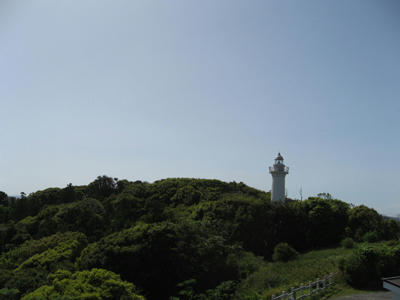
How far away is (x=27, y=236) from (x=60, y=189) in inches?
553

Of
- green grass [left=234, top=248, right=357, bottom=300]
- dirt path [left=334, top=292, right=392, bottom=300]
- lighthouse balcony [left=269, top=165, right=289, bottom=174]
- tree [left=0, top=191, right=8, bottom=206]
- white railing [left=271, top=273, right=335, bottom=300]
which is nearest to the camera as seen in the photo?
white railing [left=271, top=273, right=335, bottom=300]

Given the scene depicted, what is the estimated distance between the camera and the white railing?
10.5 m

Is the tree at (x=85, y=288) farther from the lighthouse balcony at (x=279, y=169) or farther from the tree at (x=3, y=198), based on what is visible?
the tree at (x=3, y=198)

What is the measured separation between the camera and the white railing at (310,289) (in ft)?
34.6

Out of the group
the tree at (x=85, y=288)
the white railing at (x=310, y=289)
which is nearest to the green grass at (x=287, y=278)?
the white railing at (x=310, y=289)

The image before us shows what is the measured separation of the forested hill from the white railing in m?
2.93

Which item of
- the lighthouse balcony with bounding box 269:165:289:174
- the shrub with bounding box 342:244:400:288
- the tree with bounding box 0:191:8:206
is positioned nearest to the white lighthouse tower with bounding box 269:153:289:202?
the lighthouse balcony with bounding box 269:165:289:174

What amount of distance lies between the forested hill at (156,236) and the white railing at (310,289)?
116 inches

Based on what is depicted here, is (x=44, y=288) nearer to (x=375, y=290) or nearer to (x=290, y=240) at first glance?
(x=375, y=290)

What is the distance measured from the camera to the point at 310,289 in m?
11.5

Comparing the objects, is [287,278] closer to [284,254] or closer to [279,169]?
[284,254]

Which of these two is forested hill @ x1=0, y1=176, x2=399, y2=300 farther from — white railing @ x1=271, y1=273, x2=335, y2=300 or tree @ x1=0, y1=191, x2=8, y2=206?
white railing @ x1=271, y1=273, x2=335, y2=300

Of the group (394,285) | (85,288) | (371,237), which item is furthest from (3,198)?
(394,285)

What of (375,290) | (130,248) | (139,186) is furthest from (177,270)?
(139,186)
